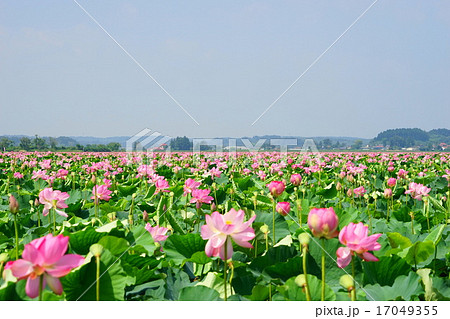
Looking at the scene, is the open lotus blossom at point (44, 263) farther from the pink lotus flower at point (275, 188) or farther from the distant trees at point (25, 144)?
the distant trees at point (25, 144)

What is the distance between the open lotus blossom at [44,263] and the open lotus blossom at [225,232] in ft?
1.26

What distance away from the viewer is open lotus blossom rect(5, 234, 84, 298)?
751 millimetres

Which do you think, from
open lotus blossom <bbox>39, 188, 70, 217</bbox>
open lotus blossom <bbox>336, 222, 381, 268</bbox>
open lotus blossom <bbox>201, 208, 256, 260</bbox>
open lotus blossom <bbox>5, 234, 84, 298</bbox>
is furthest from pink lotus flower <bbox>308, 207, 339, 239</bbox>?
open lotus blossom <bbox>39, 188, 70, 217</bbox>

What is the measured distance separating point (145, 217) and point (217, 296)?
3.65 ft

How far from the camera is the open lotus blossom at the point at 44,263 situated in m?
0.75

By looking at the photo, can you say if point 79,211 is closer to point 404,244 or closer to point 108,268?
point 108,268

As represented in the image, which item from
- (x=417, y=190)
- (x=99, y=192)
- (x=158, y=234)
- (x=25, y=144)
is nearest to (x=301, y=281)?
(x=158, y=234)

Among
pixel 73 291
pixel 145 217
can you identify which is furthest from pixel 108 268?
pixel 145 217

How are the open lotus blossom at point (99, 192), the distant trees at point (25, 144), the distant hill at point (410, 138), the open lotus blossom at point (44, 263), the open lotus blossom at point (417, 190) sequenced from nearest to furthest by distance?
the open lotus blossom at point (44, 263) → the open lotus blossom at point (99, 192) → the open lotus blossom at point (417, 190) → the distant trees at point (25, 144) → the distant hill at point (410, 138)

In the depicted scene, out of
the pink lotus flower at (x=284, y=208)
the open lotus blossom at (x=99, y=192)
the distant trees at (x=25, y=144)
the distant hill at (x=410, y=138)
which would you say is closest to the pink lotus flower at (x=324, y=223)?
the pink lotus flower at (x=284, y=208)

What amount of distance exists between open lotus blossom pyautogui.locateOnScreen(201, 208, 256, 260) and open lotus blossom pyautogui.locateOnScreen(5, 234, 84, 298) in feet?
1.26

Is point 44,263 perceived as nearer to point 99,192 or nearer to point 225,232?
point 225,232

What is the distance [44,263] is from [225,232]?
46 cm

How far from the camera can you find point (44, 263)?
0.76 metres
